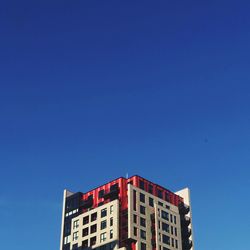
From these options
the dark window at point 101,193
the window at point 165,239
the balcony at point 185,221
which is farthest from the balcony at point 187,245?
the dark window at point 101,193

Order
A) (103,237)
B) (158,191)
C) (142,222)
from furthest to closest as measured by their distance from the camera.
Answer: (158,191) < (103,237) < (142,222)

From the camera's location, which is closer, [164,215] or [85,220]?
[164,215]

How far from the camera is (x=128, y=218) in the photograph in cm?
15162

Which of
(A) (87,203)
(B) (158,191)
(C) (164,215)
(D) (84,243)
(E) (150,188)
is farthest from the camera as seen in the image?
(A) (87,203)

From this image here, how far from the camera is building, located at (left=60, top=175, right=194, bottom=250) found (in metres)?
152

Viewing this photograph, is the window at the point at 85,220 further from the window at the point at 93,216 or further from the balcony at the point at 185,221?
the balcony at the point at 185,221

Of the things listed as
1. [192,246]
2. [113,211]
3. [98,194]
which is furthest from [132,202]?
[192,246]

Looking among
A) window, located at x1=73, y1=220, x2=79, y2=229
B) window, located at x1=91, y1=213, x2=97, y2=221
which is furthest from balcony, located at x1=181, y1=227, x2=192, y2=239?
window, located at x1=73, y1=220, x2=79, y2=229

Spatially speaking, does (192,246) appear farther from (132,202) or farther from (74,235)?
(74,235)

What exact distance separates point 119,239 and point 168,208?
22328 mm

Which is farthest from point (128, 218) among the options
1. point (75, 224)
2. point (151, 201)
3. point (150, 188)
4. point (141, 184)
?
point (75, 224)

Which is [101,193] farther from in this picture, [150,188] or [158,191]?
[158,191]

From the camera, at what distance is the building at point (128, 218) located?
152m

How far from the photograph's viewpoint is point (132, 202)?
508 ft
